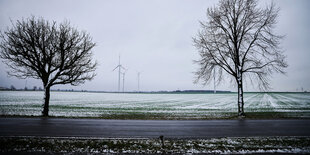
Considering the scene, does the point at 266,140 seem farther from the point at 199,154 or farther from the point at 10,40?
the point at 10,40

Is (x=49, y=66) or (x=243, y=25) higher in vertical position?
(x=243, y=25)

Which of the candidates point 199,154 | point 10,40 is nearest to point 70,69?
point 10,40

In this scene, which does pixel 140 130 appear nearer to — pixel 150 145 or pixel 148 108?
pixel 150 145

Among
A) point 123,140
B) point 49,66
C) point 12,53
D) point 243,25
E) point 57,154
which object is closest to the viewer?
point 57,154

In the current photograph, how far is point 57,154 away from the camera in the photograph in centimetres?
572

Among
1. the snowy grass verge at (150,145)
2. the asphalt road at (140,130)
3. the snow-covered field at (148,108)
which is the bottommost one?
the snow-covered field at (148,108)

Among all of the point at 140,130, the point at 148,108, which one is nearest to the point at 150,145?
the point at 140,130

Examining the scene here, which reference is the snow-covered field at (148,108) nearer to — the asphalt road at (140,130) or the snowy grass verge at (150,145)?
the asphalt road at (140,130)

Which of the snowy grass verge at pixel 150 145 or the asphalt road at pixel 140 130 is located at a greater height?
the snowy grass verge at pixel 150 145

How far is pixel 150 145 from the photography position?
666cm

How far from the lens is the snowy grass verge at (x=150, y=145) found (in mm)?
6090

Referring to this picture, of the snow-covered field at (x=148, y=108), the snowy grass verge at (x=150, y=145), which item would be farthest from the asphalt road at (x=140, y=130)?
the snow-covered field at (x=148, y=108)

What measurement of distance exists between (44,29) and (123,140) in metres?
14.0

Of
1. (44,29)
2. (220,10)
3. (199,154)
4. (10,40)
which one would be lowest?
(199,154)
